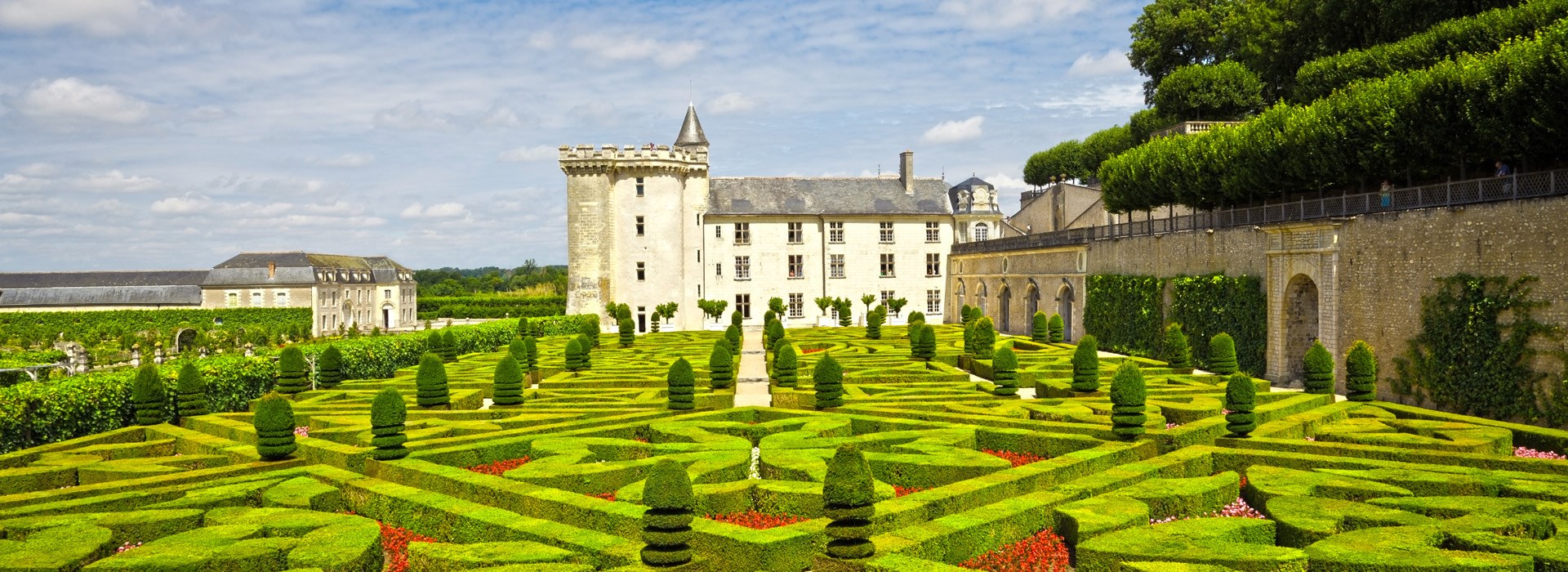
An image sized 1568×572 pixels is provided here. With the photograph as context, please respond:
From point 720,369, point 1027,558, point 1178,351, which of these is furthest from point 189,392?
point 1178,351

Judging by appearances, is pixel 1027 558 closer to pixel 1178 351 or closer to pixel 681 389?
pixel 681 389

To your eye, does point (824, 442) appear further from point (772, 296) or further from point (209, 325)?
point (209, 325)

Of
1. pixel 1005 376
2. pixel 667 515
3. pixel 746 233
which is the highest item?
pixel 746 233

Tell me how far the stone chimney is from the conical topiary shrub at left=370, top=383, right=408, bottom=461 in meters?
47.7

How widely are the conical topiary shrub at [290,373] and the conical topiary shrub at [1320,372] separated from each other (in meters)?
23.3

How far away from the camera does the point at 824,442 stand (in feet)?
52.5

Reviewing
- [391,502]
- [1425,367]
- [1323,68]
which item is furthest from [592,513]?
[1323,68]

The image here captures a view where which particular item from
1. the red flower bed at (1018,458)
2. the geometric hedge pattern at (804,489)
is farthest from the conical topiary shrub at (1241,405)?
the red flower bed at (1018,458)

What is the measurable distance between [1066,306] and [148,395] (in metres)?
35.8

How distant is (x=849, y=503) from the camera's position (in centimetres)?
977

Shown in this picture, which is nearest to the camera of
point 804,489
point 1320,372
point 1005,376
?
point 804,489

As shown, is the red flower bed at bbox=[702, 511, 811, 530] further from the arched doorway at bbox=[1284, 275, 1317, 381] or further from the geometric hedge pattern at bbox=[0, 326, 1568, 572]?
the arched doorway at bbox=[1284, 275, 1317, 381]

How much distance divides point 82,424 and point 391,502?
33.1 ft

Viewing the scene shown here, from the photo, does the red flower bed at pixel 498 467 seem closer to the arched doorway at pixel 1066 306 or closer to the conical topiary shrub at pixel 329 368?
the conical topiary shrub at pixel 329 368
